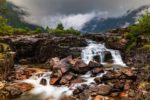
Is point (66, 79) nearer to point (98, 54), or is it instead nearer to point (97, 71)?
point (97, 71)

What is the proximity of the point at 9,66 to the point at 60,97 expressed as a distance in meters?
17.2

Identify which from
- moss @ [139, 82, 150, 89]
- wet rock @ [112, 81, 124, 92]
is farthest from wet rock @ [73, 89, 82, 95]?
moss @ [139, 82, 150, 89]

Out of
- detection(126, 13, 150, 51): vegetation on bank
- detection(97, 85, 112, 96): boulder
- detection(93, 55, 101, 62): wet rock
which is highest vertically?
detection(126, 13, 150, 51): vegetation on bank

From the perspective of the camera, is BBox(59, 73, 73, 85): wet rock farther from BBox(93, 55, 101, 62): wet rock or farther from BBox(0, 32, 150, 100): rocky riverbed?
BBox(93, 55, 101, 62): wet rock

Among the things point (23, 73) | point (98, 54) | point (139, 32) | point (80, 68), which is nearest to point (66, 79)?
point (80, 68)

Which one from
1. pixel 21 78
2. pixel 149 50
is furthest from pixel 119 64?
pixel 21 78

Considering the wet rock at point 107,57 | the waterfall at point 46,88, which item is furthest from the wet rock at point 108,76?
the wet rock at point 107,57

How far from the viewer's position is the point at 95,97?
Answer: 4575 cm

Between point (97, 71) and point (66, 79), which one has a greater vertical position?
point (97, 71)

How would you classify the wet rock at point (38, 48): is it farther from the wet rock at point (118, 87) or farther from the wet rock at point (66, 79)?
the wet rock at point (118, 87)

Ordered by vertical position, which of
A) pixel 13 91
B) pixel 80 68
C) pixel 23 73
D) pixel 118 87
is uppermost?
pixel 80 68

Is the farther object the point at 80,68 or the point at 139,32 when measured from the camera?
the point at 139,32

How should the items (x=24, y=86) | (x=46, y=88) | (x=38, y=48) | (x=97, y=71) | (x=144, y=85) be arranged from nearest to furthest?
(x=144, y=85) → (x=24, y=86) → (x=46, y=88) → (x=97, y=71) → (x=38, y=48)

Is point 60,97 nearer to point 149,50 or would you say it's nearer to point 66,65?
point 66,65
